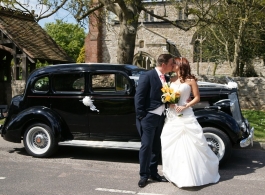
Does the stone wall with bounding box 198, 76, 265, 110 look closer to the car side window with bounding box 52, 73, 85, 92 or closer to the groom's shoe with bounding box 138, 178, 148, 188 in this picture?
the car side window with bounding box 52, 73, 85, 92

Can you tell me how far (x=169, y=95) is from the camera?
17.4 feet

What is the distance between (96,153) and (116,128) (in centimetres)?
129

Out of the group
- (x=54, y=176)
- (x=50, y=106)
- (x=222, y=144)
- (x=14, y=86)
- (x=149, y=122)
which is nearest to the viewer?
(x=149, y=122)

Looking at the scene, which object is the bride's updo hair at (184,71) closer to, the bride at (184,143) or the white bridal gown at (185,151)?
the bride at (184,143)

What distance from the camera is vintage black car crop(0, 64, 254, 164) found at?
6.54 metres

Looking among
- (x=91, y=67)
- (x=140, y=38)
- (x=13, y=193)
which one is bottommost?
(x=13, y=193)

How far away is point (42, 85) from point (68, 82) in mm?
683

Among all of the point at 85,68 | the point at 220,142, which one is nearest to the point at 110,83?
the point at 85,68

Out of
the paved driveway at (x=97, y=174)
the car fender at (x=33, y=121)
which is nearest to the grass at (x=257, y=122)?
the paved driveway at (x=97, y=174)

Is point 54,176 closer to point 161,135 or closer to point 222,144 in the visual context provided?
point 161,135

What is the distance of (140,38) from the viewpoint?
3647 cm

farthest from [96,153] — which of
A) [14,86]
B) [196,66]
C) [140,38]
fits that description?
[196,66]

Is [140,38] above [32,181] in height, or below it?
above

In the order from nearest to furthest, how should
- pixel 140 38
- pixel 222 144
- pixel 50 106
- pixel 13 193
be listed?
pixel 13 193
pixel 222 144
pixel 50 106
pixel 140 38
